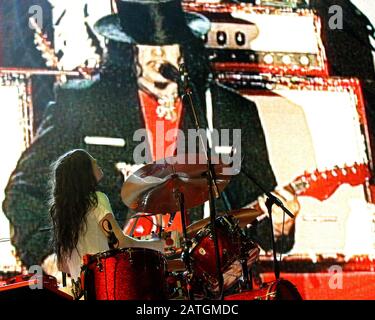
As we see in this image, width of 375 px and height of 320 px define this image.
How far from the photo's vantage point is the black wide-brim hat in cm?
481

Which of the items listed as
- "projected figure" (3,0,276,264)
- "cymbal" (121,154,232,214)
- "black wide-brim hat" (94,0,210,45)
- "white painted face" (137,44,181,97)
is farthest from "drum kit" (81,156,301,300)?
"black wide-brim hat" (94,0,210,45)

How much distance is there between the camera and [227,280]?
12.4ft

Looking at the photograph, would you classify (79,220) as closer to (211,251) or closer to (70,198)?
(70,198)

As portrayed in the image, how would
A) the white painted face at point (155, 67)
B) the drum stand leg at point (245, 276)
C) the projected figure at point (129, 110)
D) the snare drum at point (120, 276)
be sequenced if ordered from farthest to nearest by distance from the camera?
1. the white painted face at point (155, 67)
2. the projected figure at point (129, 110)
3. the drum stand leg at point (245, 276)
4. the snare drum at point (120, 276)

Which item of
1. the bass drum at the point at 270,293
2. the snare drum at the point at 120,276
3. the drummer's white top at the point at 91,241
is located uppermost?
the drummer's white top at the point at 91,241

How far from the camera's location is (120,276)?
126 inches

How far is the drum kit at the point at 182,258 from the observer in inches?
126

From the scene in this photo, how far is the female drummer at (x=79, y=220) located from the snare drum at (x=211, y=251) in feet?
0.62

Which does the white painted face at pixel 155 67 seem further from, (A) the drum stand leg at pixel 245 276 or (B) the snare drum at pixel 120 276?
(B) the snare drum at pixel 120 276

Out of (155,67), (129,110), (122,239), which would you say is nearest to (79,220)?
(122,239)

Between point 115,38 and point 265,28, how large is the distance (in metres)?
1.05

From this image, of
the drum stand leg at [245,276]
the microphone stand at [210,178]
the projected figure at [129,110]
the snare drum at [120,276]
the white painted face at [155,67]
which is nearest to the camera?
the snare drum at [120,276]

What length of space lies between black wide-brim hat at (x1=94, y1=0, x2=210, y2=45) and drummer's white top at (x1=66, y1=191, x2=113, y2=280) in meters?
1.62

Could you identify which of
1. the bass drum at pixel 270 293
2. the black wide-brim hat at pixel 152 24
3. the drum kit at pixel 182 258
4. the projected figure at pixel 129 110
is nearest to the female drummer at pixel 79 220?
the drum kit at pixel 182 258
